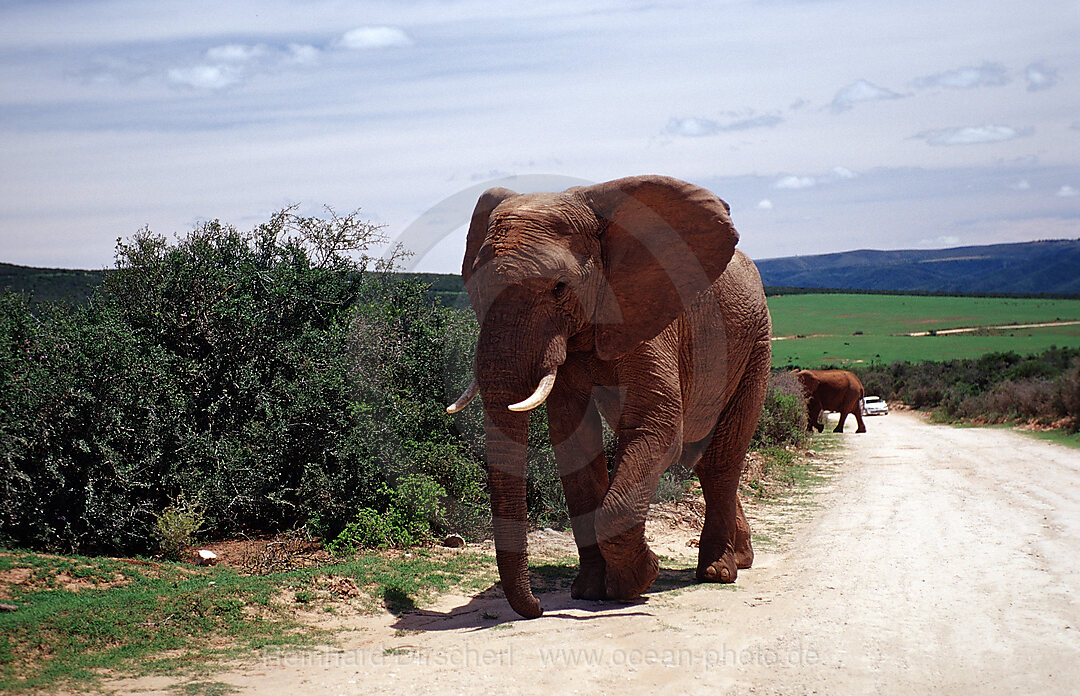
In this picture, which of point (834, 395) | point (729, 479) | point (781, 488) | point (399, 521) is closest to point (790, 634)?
point (729, 479)

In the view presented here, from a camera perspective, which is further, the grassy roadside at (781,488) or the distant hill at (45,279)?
the distant hill at (45,279)

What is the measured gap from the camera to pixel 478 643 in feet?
19.9

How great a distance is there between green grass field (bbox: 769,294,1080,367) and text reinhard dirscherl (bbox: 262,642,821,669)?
5517 centimetres

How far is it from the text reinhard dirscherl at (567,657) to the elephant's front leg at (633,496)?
1156 mm

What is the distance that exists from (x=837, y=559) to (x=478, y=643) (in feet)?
14.6

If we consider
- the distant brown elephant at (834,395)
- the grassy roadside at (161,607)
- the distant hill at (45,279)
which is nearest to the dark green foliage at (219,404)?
the grassy roadside at (161,607)

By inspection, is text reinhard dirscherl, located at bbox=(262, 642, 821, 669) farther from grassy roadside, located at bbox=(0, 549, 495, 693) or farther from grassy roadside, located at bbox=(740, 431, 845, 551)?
grassy roadside, located at bbox=(740, 431, 845, 551)

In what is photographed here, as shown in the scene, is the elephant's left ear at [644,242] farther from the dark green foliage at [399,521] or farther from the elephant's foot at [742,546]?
the dark green foliage at [399,521]

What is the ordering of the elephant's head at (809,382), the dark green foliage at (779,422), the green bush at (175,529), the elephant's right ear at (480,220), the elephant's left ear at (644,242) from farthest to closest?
the elephant's head at (809,382)
the dark green foliage at (779,422)
the green bush at (175,529)
the elephant's right ear at (480,220)
the elephant's left ear at (644,242)

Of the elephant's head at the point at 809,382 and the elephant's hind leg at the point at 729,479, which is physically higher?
the elephant's hind leg at the point at 729,479

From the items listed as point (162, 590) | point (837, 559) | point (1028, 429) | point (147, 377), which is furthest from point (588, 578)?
point (1028, 429)

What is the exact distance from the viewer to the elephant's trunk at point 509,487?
21.1 ft

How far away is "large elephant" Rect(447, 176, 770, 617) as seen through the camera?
6.49 m

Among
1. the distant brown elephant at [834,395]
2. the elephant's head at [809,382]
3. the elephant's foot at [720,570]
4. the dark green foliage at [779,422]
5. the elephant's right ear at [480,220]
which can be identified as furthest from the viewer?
the elephant's head at [809,382]
